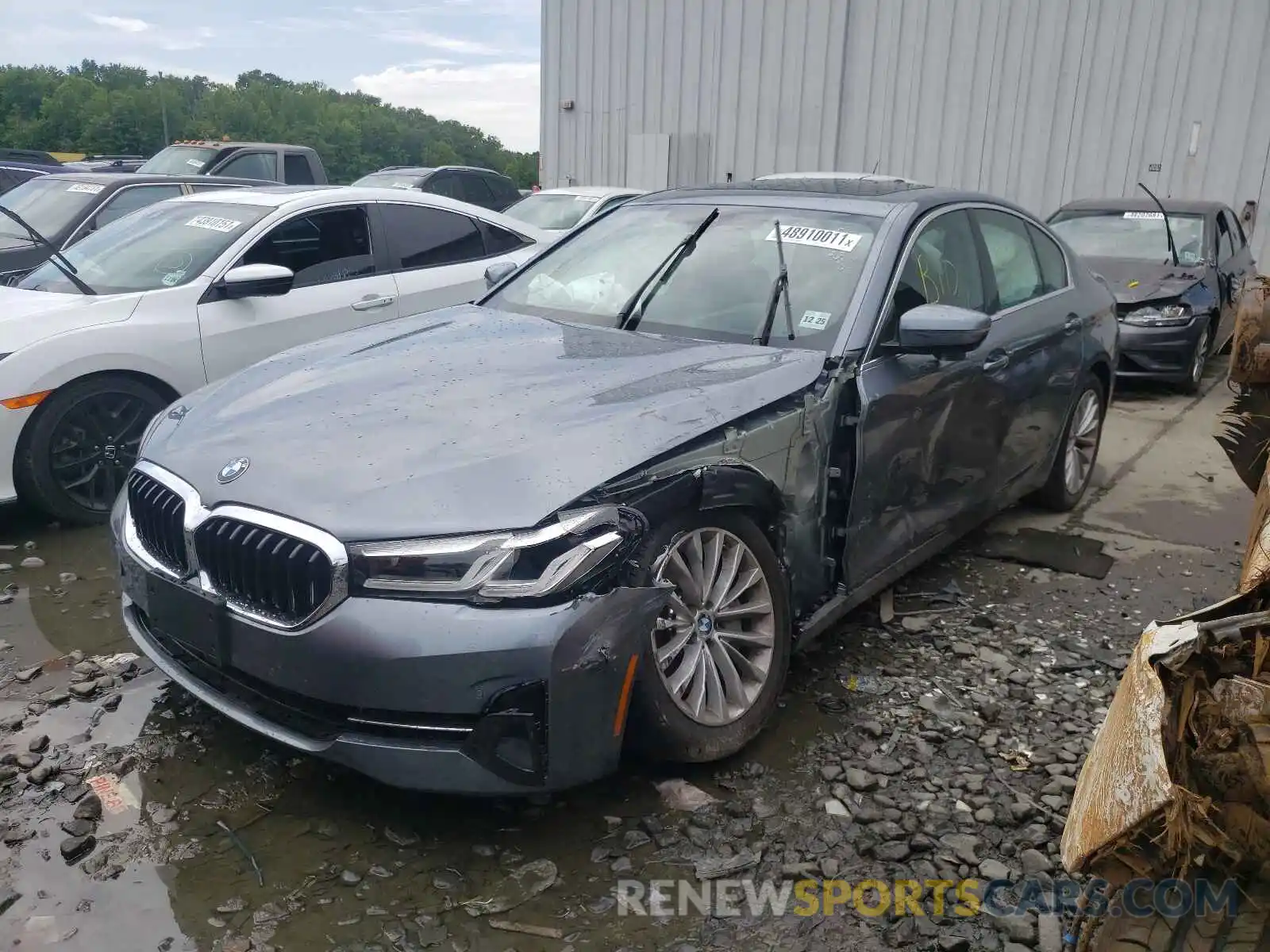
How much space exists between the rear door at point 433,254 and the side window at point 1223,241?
21.3ft

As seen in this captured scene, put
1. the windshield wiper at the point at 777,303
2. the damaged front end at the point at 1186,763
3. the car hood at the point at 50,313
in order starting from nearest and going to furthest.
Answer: the damaged front end at the point at 1186,763
the windshield wiper at the point at 777,303
the car hood at the point at 50,313

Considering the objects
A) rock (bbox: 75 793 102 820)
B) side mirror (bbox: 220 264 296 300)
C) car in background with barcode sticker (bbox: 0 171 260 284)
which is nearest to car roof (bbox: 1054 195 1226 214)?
car in background with barcode sticker (bbox: 0 171 260 284)

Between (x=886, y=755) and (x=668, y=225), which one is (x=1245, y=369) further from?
(x=668, y=225)

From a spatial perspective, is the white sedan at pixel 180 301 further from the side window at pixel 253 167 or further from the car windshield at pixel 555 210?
the side window at pixel 253 167

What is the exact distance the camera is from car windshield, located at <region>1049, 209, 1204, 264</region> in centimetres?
893

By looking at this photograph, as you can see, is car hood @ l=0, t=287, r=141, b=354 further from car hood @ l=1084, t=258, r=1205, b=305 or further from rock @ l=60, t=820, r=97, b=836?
car hood @ l=1084, t=258, r=1205, b=305

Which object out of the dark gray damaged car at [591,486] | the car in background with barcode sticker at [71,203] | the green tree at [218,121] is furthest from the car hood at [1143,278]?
the green tree at [218,121]

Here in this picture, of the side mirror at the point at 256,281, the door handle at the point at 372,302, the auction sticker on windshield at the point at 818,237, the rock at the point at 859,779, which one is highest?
the auction sticker on windshield at the point at 818,237

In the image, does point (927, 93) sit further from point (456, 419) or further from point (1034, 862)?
point (1034, 862)

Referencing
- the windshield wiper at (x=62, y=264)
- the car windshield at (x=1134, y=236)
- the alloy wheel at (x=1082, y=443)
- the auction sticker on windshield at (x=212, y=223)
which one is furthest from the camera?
the car windshield at (x=1134, y=236)

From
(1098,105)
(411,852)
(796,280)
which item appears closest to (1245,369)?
(796,280)

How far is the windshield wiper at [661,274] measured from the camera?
3.69 m

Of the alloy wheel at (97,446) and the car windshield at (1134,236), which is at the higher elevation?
the car windshield at (1134,236)

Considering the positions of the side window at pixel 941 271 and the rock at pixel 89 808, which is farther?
the side window at pixel 941 271
